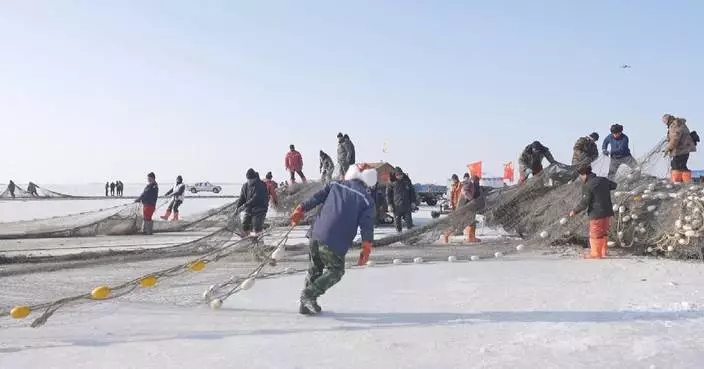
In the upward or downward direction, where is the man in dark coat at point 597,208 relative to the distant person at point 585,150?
downward

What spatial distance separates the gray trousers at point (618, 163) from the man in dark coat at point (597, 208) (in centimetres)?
218

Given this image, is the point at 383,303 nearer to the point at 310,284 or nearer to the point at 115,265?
the point at 310,284

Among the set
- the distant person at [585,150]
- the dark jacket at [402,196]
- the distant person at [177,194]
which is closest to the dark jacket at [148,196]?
the distant person at [177,194]

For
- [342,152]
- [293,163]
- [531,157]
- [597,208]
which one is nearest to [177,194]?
[293,163]

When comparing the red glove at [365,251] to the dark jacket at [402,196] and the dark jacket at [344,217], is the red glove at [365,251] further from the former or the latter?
the dark jacket at [402,196]

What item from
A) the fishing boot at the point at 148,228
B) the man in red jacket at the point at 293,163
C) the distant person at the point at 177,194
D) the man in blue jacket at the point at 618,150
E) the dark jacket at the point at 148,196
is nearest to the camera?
the man in blue jacket at the point at 618,150

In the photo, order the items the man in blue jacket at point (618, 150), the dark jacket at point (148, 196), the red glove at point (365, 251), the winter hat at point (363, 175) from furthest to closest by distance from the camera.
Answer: the dark jacket at point (148, 196) < the man in blue jacket at point (618, 150) < the winter hat at point (363, 175) < the red glove at point (365, 251)

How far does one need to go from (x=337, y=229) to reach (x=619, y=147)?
23.9ft

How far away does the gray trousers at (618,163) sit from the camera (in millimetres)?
10180

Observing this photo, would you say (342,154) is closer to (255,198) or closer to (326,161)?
(326,161)

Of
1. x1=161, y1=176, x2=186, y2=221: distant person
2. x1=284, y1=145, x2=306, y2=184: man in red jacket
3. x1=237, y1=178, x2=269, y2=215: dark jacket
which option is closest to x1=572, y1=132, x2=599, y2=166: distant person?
x1=237, y1=178, x2=269, y2=215: dark jacket

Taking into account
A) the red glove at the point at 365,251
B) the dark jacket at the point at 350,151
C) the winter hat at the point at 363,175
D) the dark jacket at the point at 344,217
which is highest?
the dark jacket at the point at 350,151

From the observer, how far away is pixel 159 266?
8219 millimetres

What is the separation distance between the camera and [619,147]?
34.5 ft
